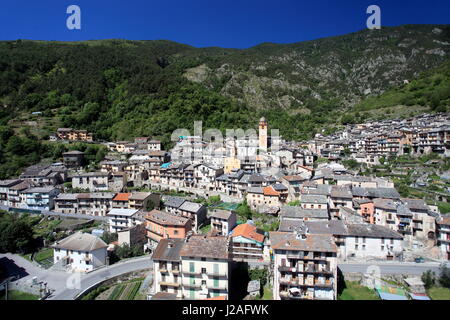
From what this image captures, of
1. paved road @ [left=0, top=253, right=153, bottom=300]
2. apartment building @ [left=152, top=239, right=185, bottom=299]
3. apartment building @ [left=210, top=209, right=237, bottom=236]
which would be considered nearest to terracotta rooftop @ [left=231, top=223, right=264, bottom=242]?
apartment building @ [left=210, top=209, right=237, bottom=236]

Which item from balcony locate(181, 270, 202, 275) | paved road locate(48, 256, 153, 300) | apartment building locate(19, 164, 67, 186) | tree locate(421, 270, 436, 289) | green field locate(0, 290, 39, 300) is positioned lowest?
green field locate(0, 290, 39, 300)

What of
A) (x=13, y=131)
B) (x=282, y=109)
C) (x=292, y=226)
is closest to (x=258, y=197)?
(x=292, y=226)

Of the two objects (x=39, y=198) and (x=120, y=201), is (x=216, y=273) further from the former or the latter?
(x=39, y=198)

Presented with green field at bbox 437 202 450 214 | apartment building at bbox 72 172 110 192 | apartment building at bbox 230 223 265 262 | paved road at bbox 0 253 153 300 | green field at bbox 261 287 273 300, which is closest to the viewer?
green field at bbox 261 287 273 300

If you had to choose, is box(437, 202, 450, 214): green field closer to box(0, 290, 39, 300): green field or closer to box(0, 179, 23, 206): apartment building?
box(0, 290, 39, 300): green field

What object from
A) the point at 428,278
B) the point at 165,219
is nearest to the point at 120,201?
the point at 165,219

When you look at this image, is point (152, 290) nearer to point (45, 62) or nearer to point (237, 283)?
point (237, 283)

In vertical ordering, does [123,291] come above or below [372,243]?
below
